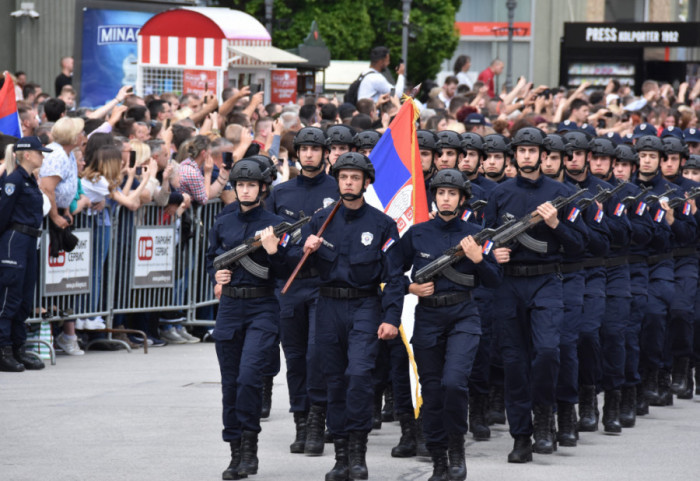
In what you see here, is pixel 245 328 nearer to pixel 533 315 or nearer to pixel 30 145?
pixel 533 315

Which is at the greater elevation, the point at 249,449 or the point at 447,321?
the point at 447,321

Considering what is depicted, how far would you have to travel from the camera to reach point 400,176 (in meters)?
11.3

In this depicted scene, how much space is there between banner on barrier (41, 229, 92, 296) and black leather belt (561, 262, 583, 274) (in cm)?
532

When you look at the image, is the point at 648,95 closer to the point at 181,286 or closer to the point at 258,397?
the point at 181,286

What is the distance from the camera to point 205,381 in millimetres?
13445

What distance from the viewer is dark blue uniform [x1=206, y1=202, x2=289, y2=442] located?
947 cm

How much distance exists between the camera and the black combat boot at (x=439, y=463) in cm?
937

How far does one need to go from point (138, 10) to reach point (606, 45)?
40.8 feet

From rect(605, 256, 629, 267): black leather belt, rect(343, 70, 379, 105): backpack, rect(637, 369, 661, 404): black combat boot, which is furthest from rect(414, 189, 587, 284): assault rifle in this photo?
rect(343, 70, 379, 105): backpack

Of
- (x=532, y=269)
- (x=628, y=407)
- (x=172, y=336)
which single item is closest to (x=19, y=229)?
(x=172, y=336)

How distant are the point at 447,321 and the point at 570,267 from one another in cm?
184

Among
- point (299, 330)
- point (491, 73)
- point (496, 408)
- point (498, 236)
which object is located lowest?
point (496, 408)

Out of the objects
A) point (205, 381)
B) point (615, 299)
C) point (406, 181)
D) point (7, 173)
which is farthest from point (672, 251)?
point (7, 173)

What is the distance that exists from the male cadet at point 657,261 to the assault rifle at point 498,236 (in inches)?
102
